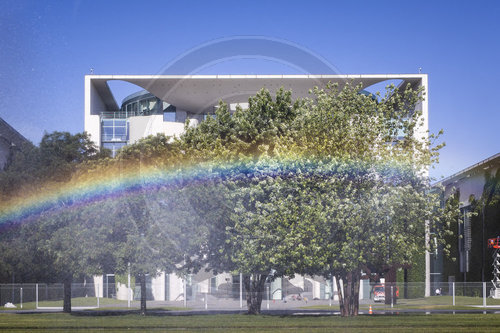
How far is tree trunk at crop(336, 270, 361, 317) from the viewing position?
3666 centimetres

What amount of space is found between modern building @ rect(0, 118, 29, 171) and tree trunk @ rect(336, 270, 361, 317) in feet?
118

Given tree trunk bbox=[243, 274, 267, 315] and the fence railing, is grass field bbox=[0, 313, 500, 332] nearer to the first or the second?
tree trunk bbox=[243, 274, 267, 315]

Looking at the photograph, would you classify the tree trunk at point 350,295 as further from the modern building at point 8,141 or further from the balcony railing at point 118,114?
the balcony railing at point 118,114

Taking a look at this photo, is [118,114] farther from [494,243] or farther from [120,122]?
[494,243]

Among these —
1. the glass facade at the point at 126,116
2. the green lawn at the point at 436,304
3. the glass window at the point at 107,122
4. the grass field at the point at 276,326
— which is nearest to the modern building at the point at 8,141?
the glass facade at the point at 126,116

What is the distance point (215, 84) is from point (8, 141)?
26.0 meters

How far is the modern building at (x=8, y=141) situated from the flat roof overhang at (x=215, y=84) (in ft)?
61.3

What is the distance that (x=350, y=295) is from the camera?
122ft

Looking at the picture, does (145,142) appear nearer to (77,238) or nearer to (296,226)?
(77,238)

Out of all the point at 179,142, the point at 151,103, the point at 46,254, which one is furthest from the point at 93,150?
the point at 151,103

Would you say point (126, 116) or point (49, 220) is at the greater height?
point (126, 116)

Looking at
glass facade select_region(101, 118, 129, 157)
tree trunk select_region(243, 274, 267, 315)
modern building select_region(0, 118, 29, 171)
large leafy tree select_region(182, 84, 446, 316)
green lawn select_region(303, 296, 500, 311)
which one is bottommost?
green lawn select_region(303, 296, 500, 311)

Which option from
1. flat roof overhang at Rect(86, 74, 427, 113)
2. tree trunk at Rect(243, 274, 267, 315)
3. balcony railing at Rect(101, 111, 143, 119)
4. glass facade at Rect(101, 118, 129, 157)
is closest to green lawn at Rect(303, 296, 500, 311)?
tree trunk at Rect(243, 274, 267, 315)

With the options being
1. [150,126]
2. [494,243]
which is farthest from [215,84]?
[494,243]
